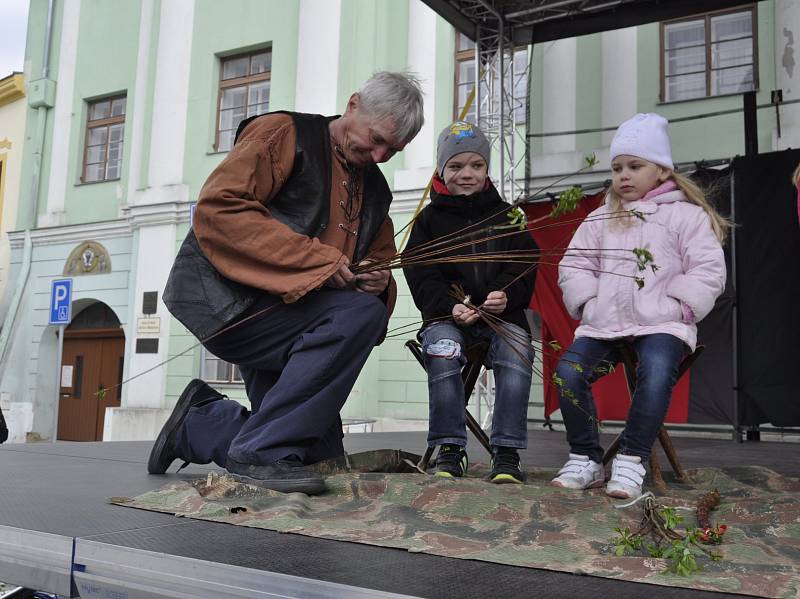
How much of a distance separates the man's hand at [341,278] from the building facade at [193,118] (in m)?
4.81

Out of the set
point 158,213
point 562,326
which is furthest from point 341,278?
point 158,213

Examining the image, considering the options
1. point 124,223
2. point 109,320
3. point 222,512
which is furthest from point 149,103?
point 222,512

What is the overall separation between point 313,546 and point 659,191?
A: 172 cm

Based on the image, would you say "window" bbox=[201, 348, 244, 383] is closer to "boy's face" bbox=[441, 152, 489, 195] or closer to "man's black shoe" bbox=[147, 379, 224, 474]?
"man's black shoe" bbox=[147, 379, 224, 474]

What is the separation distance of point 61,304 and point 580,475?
228 inches

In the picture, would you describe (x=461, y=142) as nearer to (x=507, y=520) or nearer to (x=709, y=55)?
(x=507, y=520)

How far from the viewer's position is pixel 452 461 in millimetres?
2410

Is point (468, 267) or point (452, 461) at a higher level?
point (468, 267)

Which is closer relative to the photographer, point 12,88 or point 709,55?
point 709,55

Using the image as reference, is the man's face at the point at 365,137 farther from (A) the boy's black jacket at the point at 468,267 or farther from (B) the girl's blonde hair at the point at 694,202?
(B) the girl's blonde hair at the point at 694,202

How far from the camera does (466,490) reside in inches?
73.9

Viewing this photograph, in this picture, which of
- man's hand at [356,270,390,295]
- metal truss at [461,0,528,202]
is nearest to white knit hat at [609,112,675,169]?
man's hand at [356,270,390,295]

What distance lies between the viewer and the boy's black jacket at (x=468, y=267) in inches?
102

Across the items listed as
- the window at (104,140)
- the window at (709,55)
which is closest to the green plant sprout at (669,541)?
the window at (709,55)
